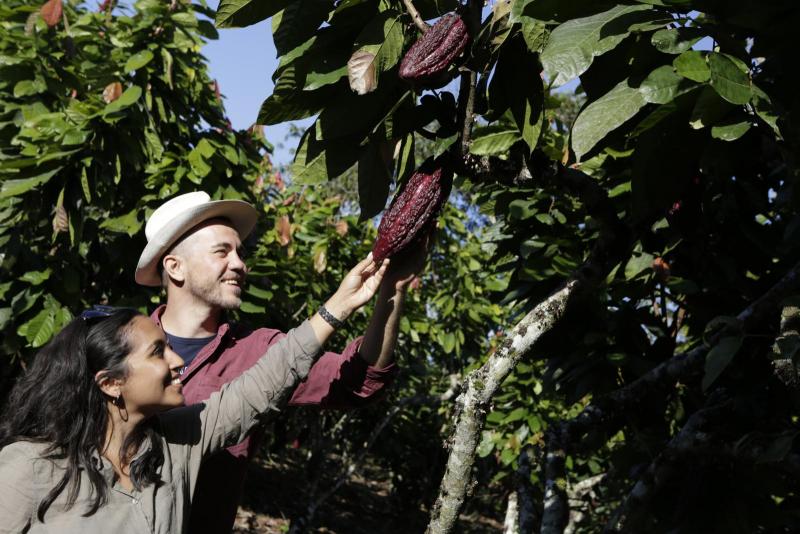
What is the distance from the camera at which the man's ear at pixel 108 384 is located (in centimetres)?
195

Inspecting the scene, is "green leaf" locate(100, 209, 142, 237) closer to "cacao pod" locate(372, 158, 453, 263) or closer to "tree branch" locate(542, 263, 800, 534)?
"tree branch" locate(542, 263, 800, 534)

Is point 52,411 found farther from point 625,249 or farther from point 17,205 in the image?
point 17,205

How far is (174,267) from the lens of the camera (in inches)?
104

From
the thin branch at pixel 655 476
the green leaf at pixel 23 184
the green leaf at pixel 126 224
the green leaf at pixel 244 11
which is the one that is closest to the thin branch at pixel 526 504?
the thin branch at pixel 655 476

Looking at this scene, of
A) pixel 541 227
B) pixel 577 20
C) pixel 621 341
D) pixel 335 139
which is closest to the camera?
pixel 577 20

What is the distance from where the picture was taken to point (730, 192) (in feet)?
8.55

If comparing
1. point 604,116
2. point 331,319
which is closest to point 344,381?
point 331,319

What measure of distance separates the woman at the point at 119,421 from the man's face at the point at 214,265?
0.44 metres

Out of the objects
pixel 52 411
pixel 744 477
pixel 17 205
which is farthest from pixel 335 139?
pixel 17 205

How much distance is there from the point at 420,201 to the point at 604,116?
0.42m

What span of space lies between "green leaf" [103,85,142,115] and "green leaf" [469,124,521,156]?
339 cm

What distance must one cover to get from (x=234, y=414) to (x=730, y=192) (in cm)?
164

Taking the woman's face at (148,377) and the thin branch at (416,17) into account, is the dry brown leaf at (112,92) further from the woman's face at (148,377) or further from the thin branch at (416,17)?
the thin branch at (416,17)

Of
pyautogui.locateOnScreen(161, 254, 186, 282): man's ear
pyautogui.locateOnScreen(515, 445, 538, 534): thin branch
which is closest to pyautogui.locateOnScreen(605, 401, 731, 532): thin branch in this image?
pyautogui.locateOnScreen(515, 445, 538, 534): thin branch
